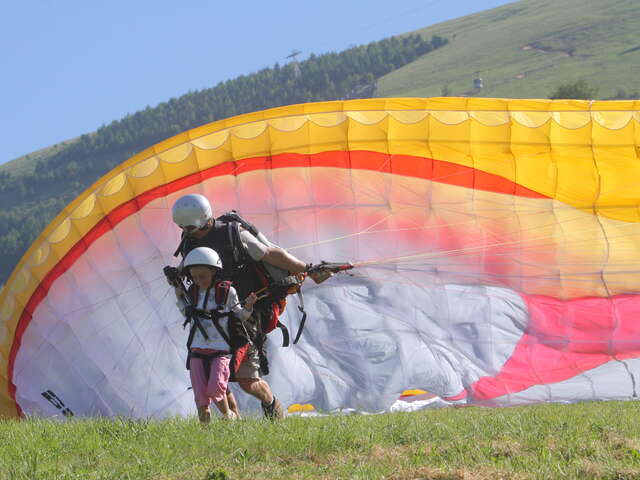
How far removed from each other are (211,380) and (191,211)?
123cm

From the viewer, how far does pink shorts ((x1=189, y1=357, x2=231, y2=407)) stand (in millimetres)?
6629

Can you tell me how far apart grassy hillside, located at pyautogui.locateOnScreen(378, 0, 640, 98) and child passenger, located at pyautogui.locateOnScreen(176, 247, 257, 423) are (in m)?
103

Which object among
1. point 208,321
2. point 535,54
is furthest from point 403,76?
point 208,321

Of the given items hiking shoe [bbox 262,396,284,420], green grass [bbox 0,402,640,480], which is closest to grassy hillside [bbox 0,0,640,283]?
hiking shoe [bbox 262,396,284,420]

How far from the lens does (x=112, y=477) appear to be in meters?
4.84

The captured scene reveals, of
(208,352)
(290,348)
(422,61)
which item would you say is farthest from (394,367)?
(422,61)

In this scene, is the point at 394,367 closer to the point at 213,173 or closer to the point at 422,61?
the point at 213,173

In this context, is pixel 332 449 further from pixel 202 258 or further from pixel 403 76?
pixel 403 76

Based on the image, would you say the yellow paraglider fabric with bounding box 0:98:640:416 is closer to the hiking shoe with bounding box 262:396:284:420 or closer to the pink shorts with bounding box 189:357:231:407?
the hiking shoe with bounding box 262:396:284:420

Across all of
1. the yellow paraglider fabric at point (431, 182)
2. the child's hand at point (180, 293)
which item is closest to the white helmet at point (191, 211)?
the child's hand at point (180, 293)

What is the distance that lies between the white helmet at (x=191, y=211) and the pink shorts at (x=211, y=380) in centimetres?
100

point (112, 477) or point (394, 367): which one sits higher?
point (112, 477)

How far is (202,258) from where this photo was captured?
22.0 ft

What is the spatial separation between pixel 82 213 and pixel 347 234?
8.60ft
